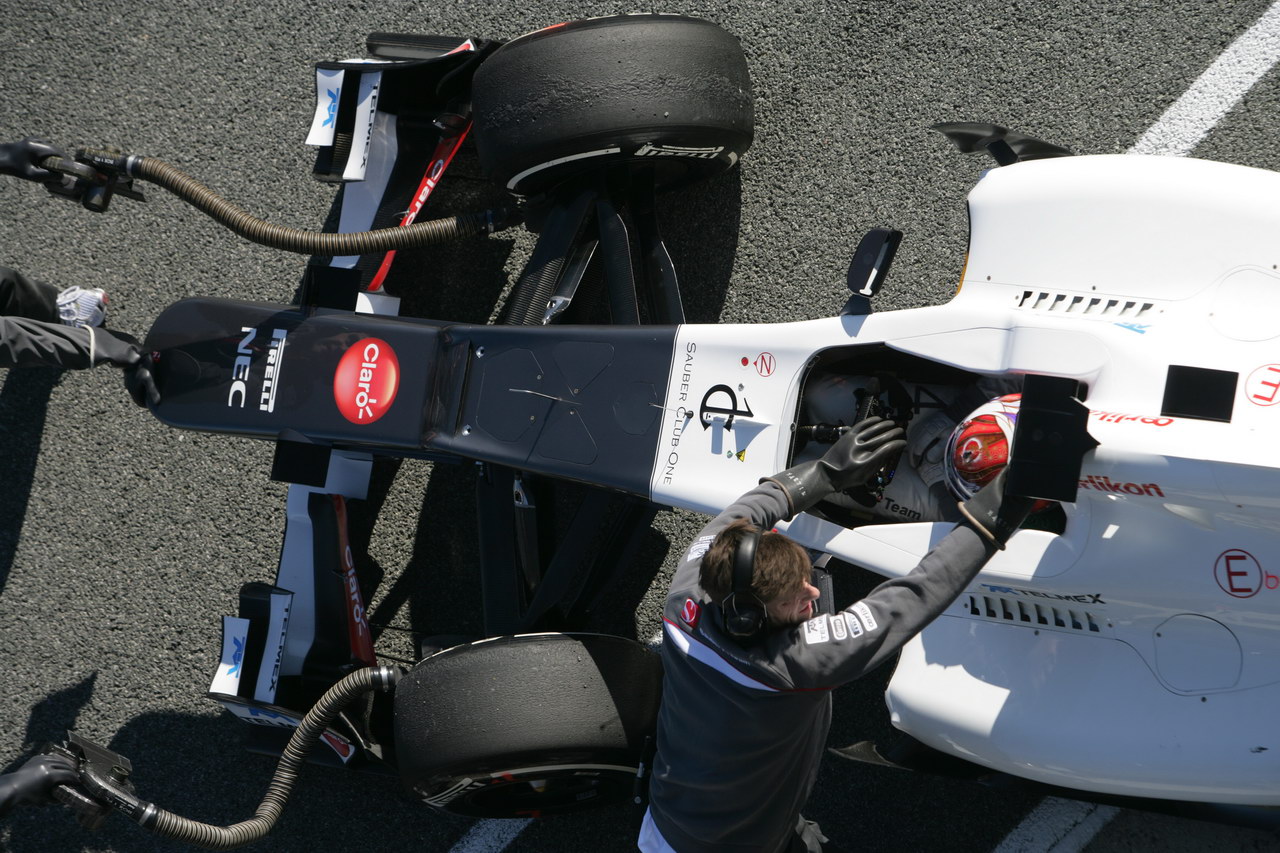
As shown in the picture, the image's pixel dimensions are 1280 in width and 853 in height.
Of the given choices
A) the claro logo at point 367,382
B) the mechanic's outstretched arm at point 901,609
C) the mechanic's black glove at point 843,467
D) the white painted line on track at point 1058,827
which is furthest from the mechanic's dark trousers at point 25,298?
the white painted line on track at point 1058,827

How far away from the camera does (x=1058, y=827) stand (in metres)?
3.12

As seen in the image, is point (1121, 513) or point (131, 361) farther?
point (131, 361)

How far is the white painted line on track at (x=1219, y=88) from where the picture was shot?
3.25 metres

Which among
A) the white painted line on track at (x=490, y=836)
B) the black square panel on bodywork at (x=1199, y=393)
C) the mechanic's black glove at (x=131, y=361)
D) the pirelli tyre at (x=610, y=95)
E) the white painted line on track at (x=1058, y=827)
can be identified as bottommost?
the white painted line on track at (x=490, y=836)

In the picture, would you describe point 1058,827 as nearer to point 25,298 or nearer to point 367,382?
point 367,382

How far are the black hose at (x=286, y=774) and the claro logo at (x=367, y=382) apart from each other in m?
0.80

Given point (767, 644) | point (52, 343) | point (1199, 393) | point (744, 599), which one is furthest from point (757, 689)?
point (52, 343)

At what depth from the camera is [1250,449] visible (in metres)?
2.08

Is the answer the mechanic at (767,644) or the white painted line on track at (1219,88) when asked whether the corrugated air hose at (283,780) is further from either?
the white painted line on track at (1219,88)

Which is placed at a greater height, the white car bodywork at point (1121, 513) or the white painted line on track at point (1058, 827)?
the white car bodywork at point (1121, 513)

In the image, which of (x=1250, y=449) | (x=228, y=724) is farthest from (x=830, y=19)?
(x=228, y=724)

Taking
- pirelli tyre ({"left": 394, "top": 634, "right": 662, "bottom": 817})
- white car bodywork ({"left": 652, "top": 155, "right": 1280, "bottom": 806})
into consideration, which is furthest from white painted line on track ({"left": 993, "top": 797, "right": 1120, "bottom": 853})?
pirelli tyre ({"left": 394, "top": 634, "right": 662, "bottom": 817})

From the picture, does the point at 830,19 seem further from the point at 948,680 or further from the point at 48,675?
the point at 48,675

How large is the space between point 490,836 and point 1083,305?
8.65 ft
